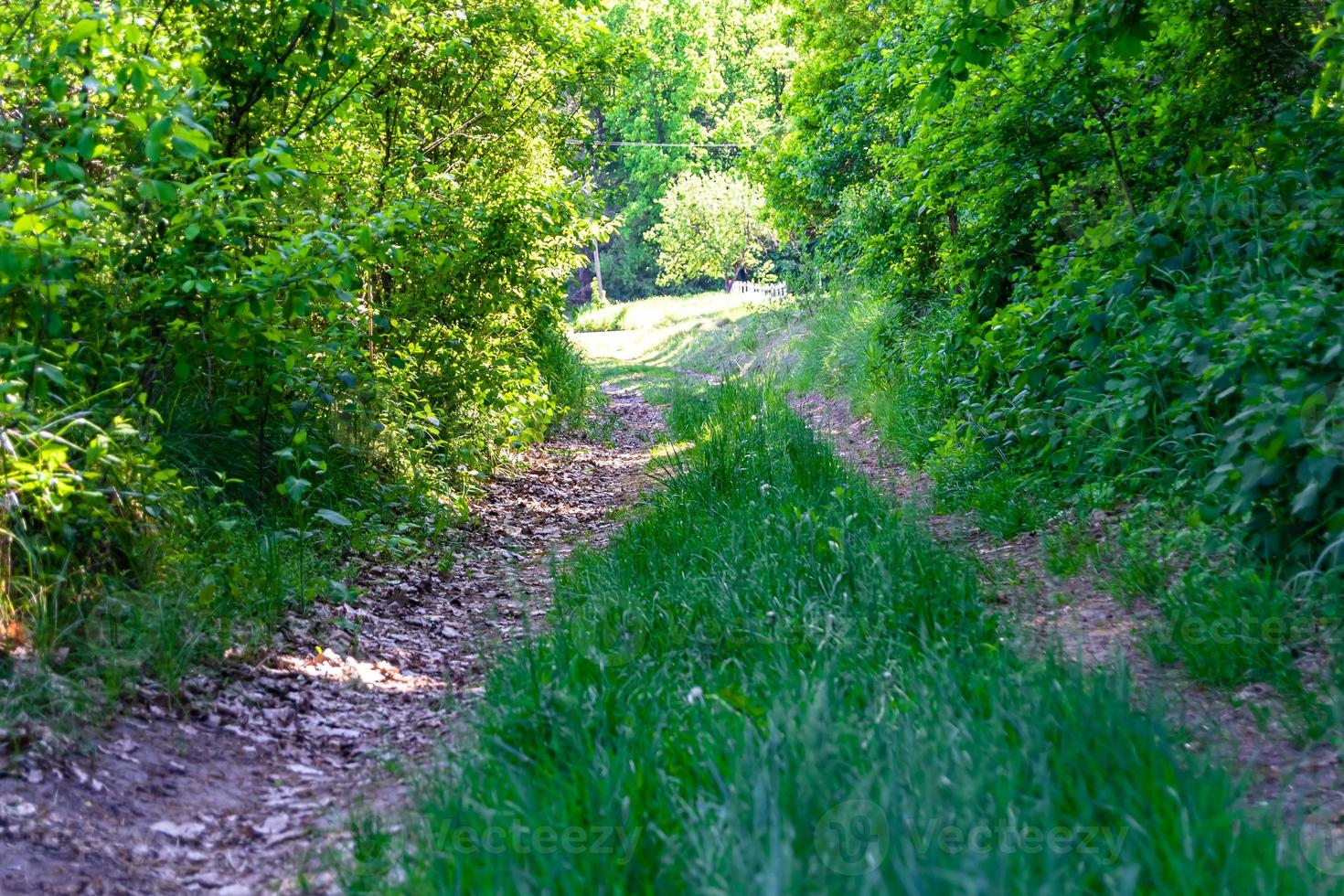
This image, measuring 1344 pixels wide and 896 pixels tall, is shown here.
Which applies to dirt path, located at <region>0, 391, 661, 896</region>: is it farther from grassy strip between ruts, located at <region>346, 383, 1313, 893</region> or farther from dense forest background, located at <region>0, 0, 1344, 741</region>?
grassy strip between ruts, located at <region>346, 383, 1313, 893</region>

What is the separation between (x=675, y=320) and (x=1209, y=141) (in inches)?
1065

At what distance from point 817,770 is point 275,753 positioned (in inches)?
102

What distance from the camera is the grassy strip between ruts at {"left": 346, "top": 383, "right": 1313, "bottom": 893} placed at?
233 centimetres

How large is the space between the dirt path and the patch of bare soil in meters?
2.42

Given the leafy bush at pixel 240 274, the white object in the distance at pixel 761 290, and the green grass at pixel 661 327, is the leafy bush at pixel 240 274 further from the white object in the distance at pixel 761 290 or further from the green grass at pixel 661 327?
the white object in the distance at pixel 761 290

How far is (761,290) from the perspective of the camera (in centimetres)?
2947

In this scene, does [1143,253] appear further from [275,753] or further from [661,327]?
[661,327]

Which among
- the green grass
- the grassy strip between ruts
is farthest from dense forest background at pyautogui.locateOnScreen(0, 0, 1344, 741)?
the green grass

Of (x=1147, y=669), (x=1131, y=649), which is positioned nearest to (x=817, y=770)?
(x=1147, y=669)

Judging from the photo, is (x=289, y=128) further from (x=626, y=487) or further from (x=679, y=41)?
(x=679, y=41)

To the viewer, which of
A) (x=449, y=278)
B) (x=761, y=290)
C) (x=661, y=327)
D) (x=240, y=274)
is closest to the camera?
(x=240, y=274)

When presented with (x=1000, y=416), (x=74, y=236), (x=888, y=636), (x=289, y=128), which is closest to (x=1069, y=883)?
(x=888, y=636)

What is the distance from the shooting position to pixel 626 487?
32.6ft

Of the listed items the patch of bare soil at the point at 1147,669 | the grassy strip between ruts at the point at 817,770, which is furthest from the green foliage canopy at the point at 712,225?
the grassy strip between ruts at the point at 817,770
